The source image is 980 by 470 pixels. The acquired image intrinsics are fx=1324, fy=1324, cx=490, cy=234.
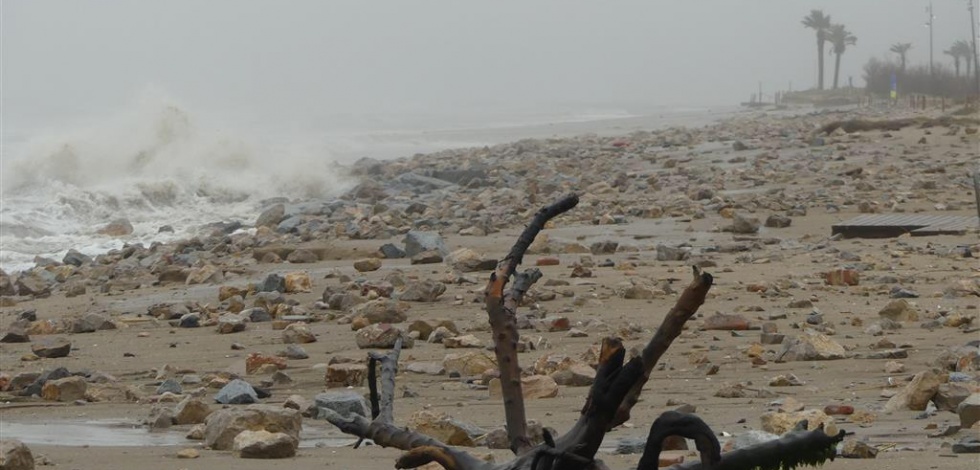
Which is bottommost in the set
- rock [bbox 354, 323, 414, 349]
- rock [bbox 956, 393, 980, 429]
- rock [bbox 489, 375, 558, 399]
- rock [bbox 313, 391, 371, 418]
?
rock [bbox 354, 323, 414, 349]

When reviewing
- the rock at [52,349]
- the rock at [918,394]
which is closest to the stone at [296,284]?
the rock at [52,349]

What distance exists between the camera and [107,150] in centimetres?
2731

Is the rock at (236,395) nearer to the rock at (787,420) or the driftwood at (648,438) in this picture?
the rock at (787,420)

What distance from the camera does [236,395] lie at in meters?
5.05

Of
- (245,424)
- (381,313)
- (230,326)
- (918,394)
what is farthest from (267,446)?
(230,326)

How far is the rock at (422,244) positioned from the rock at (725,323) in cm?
402

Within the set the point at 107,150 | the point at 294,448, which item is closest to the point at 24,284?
the point at 294,448

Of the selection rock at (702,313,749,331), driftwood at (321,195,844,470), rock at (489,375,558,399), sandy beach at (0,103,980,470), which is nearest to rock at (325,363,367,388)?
sandy beach at (0,103,980,470)

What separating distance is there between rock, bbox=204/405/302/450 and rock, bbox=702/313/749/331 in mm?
2966

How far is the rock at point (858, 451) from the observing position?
3.26 meters

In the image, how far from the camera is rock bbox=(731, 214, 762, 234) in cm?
1129

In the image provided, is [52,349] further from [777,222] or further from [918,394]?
[777,222]

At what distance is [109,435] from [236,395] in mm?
666

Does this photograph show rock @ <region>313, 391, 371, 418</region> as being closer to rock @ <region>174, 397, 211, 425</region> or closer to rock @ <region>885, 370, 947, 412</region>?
rock @ <region>174, 397, 211, 425</region>
